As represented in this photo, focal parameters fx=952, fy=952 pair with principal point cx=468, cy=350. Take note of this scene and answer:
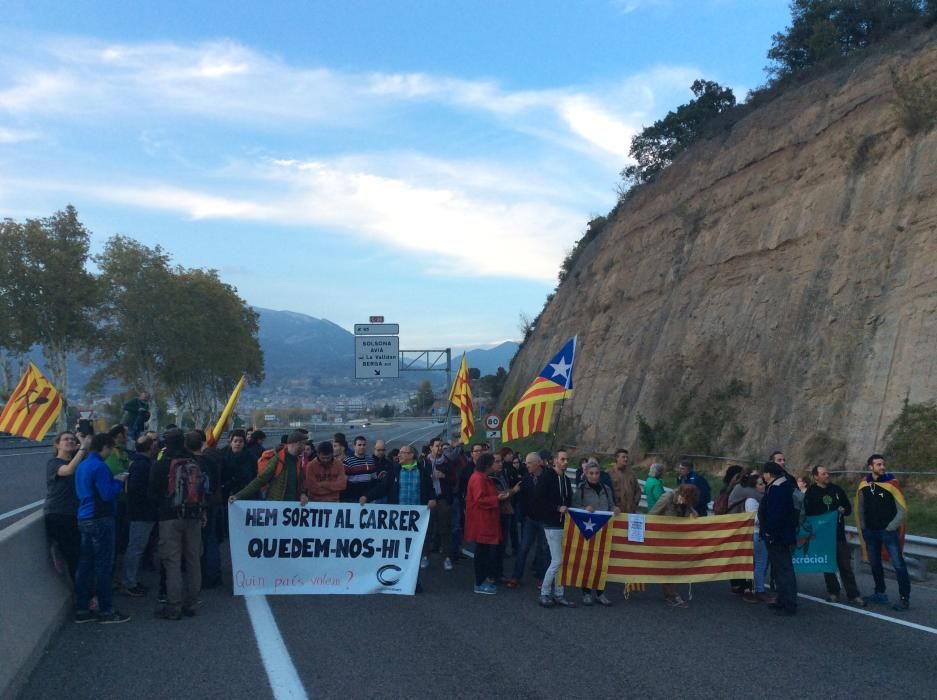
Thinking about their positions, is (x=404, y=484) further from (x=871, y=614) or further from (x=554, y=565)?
(x=871, y=614)

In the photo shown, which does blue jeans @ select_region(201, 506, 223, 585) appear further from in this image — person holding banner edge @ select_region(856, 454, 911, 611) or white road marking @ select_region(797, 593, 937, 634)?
person holding banner edge @ select_region(856, 454, 911, 611)

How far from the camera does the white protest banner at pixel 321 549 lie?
416 inches

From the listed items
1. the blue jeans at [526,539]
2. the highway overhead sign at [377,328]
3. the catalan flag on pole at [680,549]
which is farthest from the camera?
the highway overhead sign at [377,328]

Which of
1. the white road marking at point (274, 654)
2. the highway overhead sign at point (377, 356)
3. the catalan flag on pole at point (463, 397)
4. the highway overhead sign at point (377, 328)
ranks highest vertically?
the highway overhead sign at point (377, 328)

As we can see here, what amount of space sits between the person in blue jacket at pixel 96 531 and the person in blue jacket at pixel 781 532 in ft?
21.5

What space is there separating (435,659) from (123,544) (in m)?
5.04

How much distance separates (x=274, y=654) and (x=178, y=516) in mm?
2169

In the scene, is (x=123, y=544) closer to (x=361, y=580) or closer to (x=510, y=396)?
(x=361, y=580)

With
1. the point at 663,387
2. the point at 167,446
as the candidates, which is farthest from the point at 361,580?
the point at 663,387

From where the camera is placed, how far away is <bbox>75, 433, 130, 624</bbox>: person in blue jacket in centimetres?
884

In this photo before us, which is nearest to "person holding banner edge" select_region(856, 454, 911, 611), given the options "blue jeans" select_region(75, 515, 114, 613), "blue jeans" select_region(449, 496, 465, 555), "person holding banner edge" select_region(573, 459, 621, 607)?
"person holding banner edge" select_region(573, 459, 621, 607)

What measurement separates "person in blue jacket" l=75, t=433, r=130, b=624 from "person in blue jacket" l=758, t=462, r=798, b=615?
6.54 meters

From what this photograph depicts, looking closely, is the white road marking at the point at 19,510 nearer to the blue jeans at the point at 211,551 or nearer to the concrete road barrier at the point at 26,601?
the blue jeans at the point at 211,551

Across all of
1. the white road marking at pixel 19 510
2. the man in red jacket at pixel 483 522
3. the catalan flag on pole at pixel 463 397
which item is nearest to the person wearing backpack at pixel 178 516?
the man in red jacket at pixel 483 522
